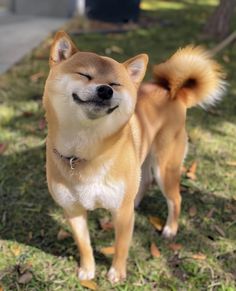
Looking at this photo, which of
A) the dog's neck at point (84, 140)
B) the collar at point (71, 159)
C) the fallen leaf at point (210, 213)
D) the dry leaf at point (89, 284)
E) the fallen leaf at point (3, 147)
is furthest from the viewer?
the fallen leaf at point (3, 147)

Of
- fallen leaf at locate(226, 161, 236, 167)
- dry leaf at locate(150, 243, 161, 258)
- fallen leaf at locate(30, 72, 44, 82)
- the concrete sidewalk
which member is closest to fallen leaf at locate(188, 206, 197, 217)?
dry leaf at locate(150, 243, 161, 258)

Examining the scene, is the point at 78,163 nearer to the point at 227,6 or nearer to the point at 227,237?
the point at 227,237

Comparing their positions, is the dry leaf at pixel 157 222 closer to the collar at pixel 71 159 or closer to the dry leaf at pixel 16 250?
the dry leaf at pixel 16 250

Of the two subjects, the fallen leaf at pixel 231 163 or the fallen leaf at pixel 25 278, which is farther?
→ the fallen leaf at pixel 231 163

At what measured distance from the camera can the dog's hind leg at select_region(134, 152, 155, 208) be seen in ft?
9.19

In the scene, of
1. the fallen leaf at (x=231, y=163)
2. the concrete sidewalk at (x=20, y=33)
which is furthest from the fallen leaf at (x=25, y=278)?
the concrete sidewalk at (x=20, y=33)

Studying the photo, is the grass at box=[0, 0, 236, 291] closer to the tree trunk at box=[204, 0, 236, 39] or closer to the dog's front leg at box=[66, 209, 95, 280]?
the dog's front leg at box=[66, 209, 95, 280]

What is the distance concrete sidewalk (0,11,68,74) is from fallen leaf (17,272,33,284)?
319 cm

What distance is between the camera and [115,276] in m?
2.60

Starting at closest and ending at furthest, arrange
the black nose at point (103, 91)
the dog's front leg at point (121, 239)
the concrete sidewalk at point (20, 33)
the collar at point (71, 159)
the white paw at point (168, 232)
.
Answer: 1. the black nose at point (103, 91)
2. the collar at point (71, 159)
3. the dog's front leg at point (121, 239)
4. the white paw at point (168, 232)
5. the concrete sidewalk at point (20, 33)

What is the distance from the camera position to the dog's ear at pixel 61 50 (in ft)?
6.53

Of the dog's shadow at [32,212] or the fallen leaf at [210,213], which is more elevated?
the fallen leaf at [210,213]

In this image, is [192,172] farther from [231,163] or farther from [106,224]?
[106,224]

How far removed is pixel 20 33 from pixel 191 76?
186 inches
